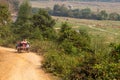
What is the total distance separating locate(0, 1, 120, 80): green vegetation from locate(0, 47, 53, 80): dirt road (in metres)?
0.63

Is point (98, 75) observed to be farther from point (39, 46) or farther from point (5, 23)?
point (5, 23)

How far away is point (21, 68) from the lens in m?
19.3

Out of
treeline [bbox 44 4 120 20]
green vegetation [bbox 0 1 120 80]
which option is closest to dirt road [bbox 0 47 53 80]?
green vegetation [bbox 0 1 120 80]

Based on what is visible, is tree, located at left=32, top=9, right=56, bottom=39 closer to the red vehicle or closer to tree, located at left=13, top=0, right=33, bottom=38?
tree, located at left=13, top=0, right=33, bottom=38

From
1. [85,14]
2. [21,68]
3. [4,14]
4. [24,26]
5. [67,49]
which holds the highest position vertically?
[4,14]

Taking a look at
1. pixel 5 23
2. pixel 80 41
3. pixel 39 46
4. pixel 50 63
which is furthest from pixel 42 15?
pixel 50 63

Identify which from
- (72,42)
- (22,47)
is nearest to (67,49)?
(72,42)

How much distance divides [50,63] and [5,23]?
21.3 meters

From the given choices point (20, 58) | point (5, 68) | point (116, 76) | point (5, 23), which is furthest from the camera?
point (5, 23)

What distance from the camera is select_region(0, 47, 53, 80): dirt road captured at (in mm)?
17094

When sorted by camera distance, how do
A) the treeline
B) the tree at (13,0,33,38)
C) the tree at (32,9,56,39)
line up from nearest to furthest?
the tree at (32,9,56,39) < the tree at (13,0,33,38) < the treeline

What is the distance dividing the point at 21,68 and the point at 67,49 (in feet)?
19.2

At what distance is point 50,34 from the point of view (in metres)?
33.4

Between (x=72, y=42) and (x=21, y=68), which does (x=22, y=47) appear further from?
(x=21, y=68)
